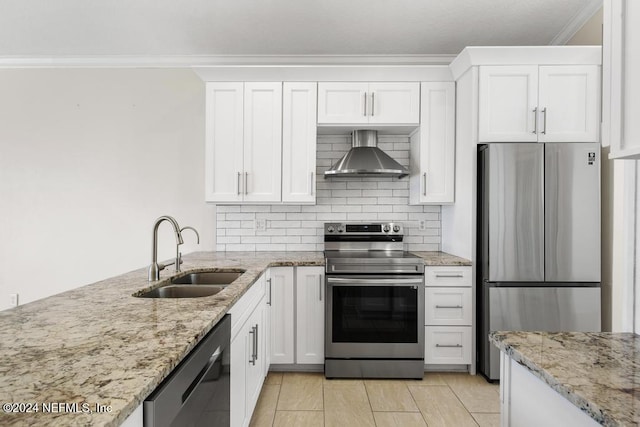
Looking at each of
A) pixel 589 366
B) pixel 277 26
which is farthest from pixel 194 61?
pixel 589 366

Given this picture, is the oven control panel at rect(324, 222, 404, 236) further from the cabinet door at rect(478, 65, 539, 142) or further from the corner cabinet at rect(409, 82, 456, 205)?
the cabinet door at rect(478, 65, 539, 142)

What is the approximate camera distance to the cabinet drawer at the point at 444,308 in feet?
9.46

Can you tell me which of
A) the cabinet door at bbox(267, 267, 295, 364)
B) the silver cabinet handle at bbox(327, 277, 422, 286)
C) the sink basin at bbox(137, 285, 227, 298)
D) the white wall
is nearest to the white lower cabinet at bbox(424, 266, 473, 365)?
the silver cabinet handle at bbox(327, 277, 422, 286)

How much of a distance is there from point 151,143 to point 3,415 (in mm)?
3374

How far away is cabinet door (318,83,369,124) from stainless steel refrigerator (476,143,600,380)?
113 cm

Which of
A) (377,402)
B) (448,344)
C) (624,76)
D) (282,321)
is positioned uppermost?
(624,76)

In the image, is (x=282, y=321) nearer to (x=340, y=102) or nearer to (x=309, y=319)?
(x=309, y=319)

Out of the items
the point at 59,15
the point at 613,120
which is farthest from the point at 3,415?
the point at 59,15

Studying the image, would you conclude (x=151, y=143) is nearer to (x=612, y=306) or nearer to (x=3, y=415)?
(x=3, y=415)

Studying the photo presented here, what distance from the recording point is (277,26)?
121 inches

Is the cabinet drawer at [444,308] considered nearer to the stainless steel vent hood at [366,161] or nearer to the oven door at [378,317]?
the oven door at [378,317]

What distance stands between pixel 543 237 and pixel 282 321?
6.62 feet

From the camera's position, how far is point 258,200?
10.6 feet

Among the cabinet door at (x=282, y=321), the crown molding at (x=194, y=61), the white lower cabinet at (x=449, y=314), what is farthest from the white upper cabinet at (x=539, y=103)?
the cabinet door at (x=282, y=321)
